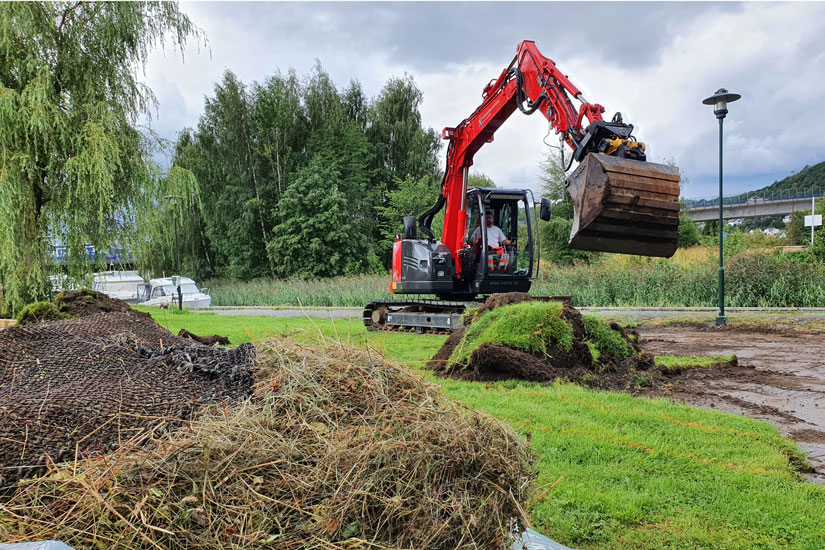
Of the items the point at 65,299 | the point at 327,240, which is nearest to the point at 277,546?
the point at 65,299

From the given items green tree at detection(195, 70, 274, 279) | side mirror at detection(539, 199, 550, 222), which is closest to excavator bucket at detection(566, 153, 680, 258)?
side mirror at detection(539, 199, 550, 222)

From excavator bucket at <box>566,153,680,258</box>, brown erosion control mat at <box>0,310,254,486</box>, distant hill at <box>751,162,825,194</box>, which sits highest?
distant hill at <box>751,162,825,194</box>

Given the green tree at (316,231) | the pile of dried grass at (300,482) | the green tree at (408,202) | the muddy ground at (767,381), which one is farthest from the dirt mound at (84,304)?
the green tree at (408,202)

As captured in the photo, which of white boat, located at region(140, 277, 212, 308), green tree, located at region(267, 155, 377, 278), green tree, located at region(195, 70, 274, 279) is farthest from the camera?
green tree, located at region(195, 70, 274, 279)

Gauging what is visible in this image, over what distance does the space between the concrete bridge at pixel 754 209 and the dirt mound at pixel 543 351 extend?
2271 inches

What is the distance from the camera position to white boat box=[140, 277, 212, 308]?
2572 centimetres

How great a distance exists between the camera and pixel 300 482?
181 cm

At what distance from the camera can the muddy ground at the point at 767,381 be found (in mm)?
5152

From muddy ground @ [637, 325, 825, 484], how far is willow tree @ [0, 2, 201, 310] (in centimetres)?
1167

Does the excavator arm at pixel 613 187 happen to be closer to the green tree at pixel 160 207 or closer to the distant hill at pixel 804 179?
the green tree at pixel 160 207

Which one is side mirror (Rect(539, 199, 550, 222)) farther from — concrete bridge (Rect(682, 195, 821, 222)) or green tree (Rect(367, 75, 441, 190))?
concrete bridge (Rect(682, 195, 821, 222))

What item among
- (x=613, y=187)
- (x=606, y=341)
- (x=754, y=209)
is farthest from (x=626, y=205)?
(x=754, y=209)

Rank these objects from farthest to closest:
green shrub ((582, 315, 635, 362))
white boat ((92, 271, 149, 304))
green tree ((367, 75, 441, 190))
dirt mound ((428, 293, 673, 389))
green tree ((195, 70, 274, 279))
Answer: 1. green tree ((367, 75, 441, 190))
2. green tree ((195, 70, 274, 279))
3. white boat ((92, 271, 149, 304))
4. green shrub ((582, 315, 635, 362))
5. dirt mound ((428, 293, 673, 389))

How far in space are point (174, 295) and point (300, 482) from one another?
83.3ft
